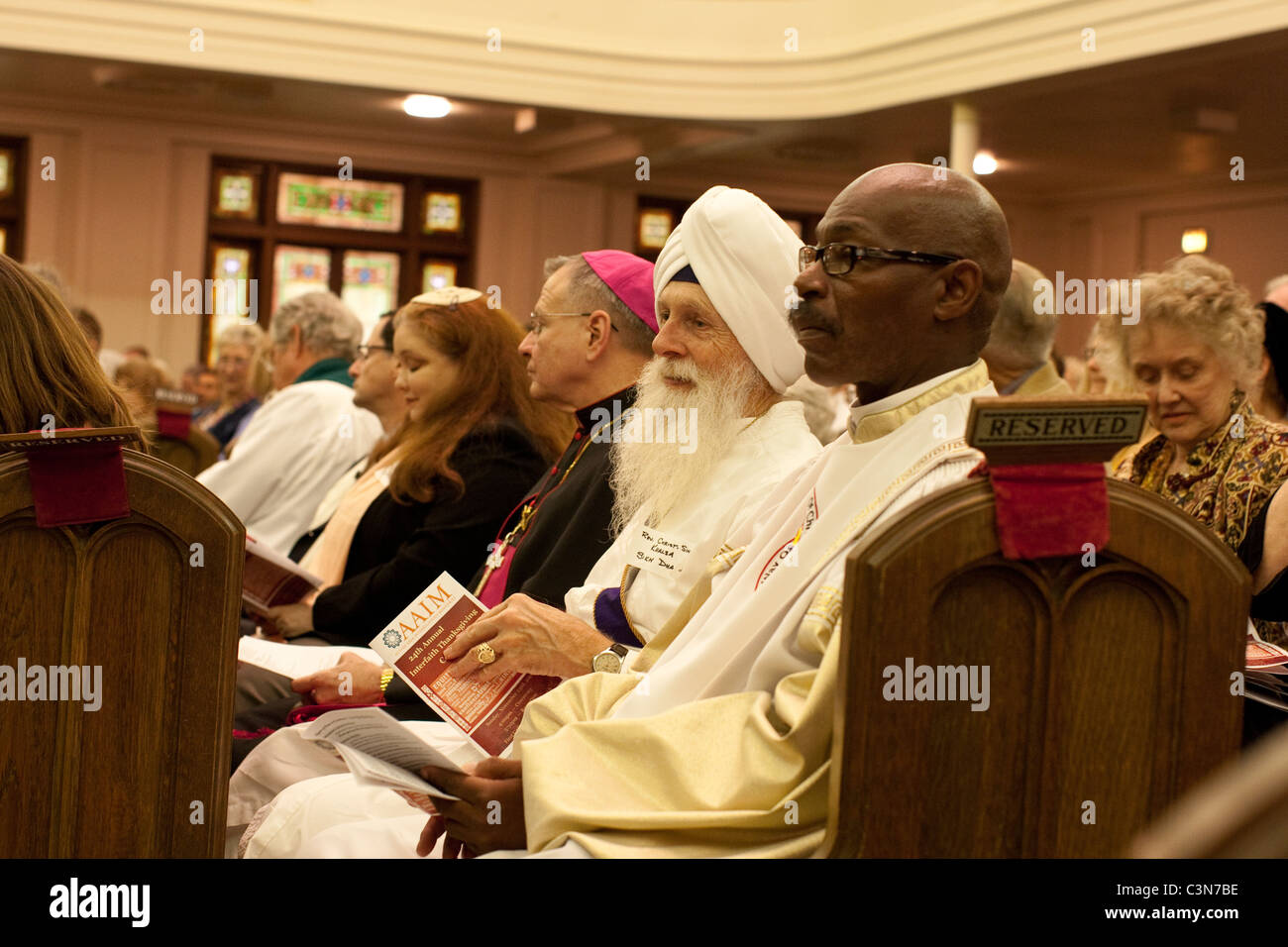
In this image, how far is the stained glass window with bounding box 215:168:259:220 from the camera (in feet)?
44.2

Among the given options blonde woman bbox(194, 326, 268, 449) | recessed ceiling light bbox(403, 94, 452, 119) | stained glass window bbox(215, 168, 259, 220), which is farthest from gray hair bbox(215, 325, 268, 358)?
stained glass window bbox(215, 168, 259, 220)

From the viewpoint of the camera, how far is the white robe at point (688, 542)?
2.74 m

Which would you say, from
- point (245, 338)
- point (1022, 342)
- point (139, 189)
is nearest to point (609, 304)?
point (1022, 342)

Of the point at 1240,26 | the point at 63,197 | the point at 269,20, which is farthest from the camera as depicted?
the point at 63,197

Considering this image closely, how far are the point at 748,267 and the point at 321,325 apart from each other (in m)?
3.67

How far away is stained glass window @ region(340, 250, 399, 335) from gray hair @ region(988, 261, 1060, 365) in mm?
10499

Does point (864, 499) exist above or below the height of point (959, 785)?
above

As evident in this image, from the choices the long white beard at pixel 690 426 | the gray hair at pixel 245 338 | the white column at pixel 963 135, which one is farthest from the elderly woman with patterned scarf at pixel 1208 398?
the white column at pixel 963 135

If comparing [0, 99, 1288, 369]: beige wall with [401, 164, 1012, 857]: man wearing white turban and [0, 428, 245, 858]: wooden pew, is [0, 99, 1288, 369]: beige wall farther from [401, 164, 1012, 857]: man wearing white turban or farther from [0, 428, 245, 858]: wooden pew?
[401, 164, 1012, 857]: man wearing white turban

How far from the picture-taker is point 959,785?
1.68m

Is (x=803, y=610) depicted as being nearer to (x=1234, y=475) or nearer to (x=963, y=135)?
(x=1234, y=475)
